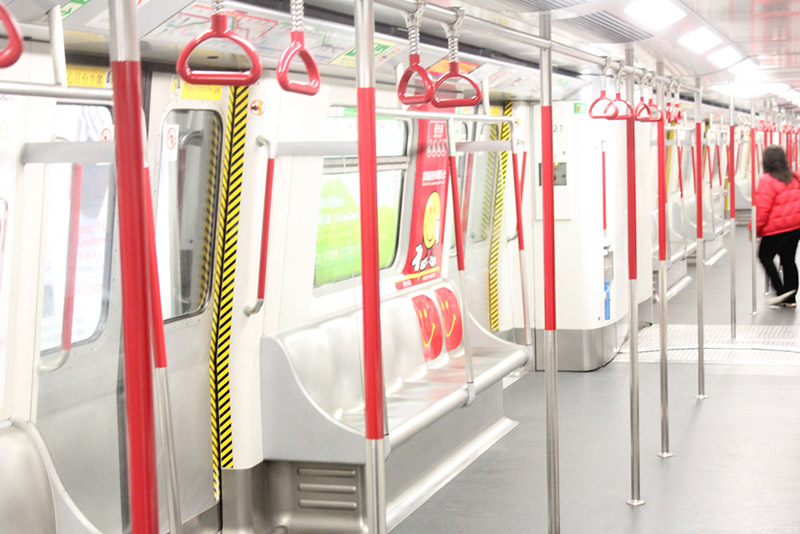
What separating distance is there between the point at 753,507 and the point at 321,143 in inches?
112

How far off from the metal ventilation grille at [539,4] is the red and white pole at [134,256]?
6.45 ft

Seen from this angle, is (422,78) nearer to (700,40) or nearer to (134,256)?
(134,256)

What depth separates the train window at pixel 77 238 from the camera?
3.89 metres

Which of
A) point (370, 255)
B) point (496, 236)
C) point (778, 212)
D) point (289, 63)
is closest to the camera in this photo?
point (289, 63)

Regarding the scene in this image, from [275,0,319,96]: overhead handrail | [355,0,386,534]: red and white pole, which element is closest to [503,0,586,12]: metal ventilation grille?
[355,0,386,534]: red and white pole

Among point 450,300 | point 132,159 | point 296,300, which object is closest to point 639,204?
point 450,300

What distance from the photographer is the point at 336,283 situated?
6.02 meters

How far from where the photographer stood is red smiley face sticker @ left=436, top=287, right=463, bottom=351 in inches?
268

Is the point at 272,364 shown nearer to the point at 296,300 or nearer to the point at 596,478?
the point at 296,300

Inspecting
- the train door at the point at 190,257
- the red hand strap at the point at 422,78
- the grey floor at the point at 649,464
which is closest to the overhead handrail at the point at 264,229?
the train door at the point at 190,257

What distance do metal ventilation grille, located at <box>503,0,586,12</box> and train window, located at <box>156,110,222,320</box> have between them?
6.42 ft

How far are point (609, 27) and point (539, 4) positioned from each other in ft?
2.73

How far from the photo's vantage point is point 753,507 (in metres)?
5.09

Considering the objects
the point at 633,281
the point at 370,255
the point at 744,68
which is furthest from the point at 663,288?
the point at 370,255
